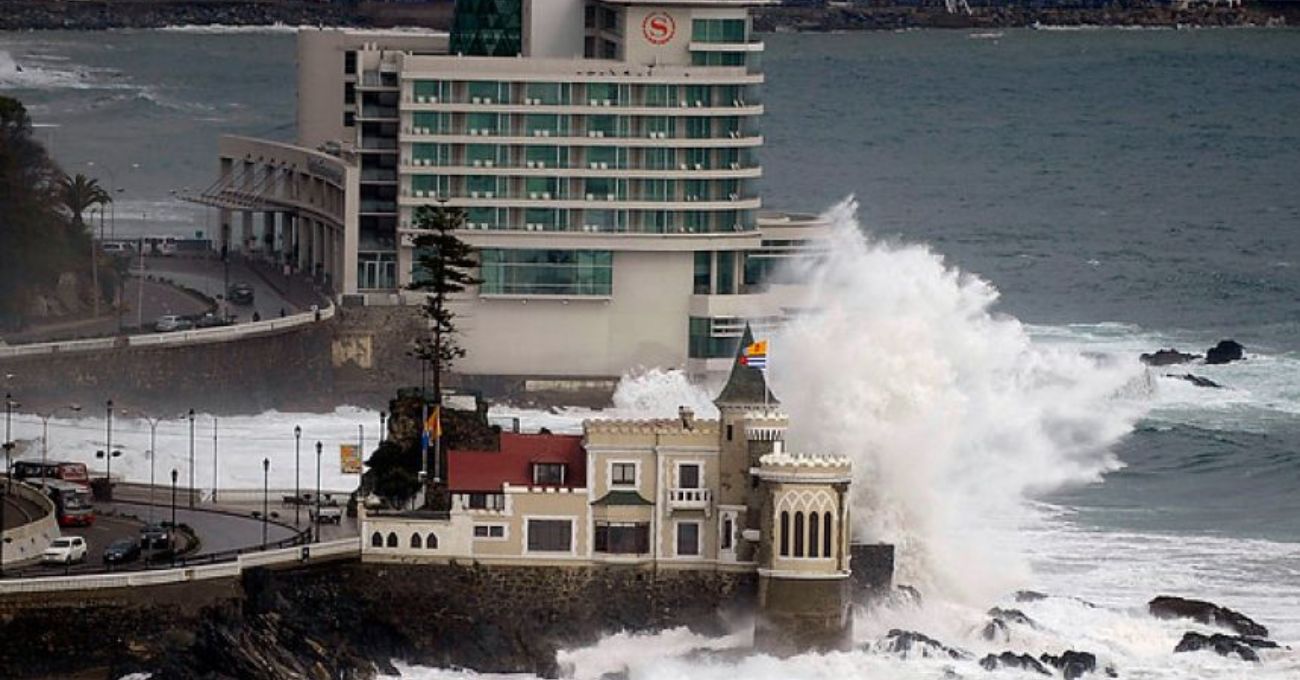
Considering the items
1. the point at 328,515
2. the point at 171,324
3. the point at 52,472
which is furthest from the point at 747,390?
the point at 171,324

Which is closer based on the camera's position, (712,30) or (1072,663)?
(1072,663)

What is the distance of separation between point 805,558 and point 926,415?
8166mm

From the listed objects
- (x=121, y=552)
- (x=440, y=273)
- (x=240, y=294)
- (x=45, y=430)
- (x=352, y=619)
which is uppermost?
(x=440, y=273)

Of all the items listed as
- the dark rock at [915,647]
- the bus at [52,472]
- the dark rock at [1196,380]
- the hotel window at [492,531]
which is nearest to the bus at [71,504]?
the bus at [52,472]

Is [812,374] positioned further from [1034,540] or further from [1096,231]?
[1096,231]

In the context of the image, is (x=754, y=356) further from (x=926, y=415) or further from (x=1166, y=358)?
(x=1166, y=358)

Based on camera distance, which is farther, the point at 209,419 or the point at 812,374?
the point at 209,419

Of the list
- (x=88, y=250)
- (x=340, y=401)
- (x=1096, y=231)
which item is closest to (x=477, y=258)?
(x=340, y=401)

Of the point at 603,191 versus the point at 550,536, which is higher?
the point at 603,191

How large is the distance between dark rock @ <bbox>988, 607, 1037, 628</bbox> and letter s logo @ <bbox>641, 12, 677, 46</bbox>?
29.5m

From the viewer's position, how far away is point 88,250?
135125 mm

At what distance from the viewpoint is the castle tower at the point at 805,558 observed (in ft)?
309

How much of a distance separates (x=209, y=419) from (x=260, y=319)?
7.19 m

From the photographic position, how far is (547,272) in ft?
414
